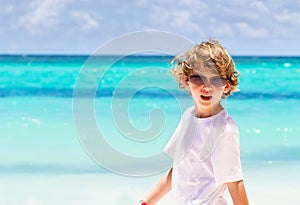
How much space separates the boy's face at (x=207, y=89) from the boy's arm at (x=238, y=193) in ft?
0.71

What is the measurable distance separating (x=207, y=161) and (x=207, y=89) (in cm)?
21

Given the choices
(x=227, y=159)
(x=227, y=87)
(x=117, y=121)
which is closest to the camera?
(x=227, y=159)

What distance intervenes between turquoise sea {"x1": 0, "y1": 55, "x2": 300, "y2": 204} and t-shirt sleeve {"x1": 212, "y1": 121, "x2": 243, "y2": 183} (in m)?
0.56

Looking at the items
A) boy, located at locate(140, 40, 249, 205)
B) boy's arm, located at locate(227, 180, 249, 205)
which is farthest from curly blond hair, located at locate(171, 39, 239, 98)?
boy's arm, located at locate(227, 180, 249, 205)

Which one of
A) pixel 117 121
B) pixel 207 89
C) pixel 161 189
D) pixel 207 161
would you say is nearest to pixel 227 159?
pixel 207 161

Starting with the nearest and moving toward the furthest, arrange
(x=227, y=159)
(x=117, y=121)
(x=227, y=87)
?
(x=227, y=159), (x=227, y=87), (x=117, y=121)

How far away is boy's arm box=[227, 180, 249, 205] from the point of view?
6.81ft

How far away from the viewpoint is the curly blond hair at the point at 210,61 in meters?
2.13

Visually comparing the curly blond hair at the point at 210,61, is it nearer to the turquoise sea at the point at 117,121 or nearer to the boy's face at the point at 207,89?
the boy's face at the point at 207,89

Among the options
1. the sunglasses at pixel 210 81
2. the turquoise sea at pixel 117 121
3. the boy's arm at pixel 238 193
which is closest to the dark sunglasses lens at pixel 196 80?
the sunglasses at pixel 210 81

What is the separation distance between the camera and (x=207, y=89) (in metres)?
2.12

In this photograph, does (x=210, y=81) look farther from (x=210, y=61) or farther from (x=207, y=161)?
(x=207, y=161)

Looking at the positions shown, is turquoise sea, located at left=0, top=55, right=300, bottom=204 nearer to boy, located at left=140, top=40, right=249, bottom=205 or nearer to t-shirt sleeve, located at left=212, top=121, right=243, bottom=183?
boy, located at left=140, top=40, right=249, bottom=205

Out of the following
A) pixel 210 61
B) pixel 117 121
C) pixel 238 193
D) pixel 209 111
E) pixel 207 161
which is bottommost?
pixel 238 193
